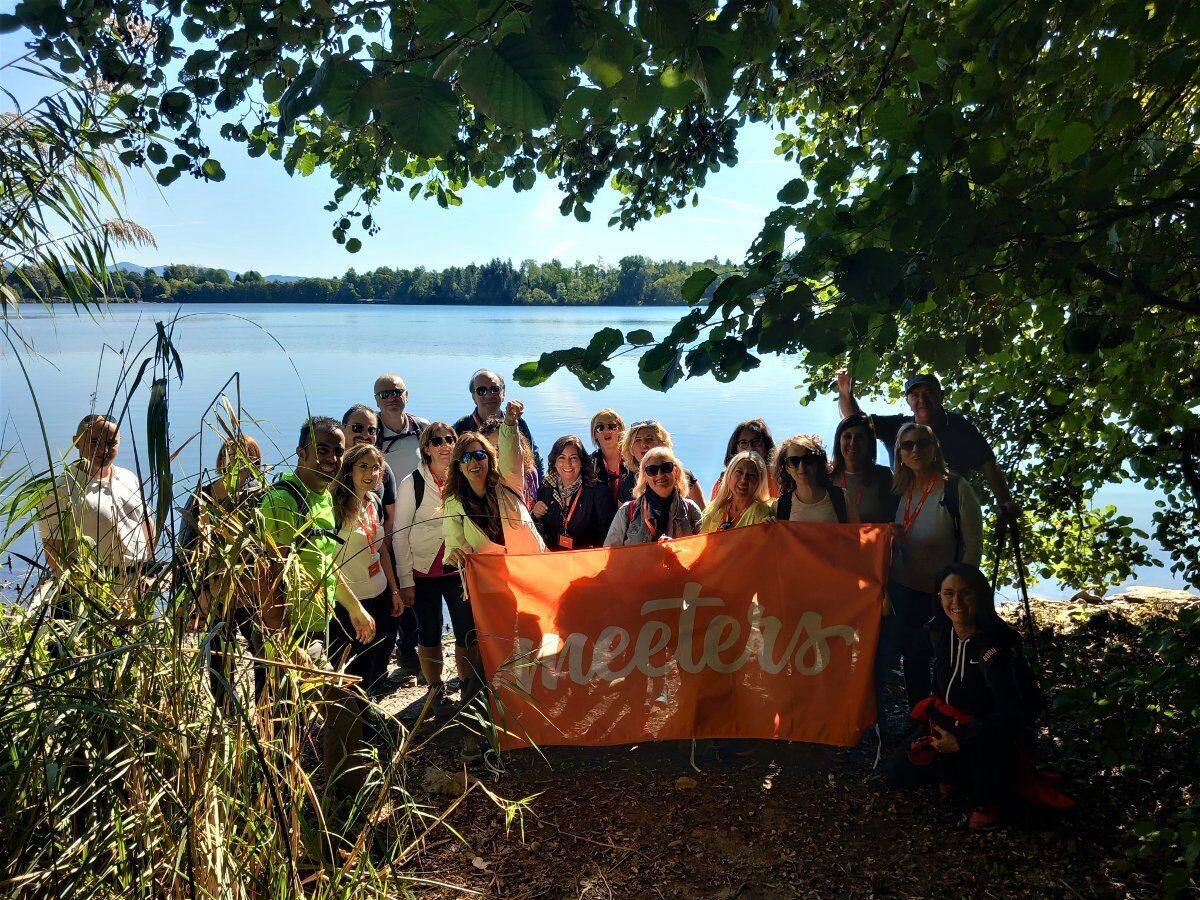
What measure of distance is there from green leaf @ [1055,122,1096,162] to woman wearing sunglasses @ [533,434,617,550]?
3551 millimetres

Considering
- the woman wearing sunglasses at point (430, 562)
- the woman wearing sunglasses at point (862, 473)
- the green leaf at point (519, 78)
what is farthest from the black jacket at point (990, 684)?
the green leaf at point (519, 78)

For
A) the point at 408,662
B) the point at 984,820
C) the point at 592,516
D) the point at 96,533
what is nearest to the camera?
the point at 96,533

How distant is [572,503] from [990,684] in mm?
Answer: 2678

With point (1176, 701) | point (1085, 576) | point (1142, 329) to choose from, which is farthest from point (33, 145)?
point (1085, 576)

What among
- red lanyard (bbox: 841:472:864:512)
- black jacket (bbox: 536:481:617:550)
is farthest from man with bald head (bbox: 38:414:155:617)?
red lanyard (bbox: 841:472:864:512)

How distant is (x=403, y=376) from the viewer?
17750 millimetres

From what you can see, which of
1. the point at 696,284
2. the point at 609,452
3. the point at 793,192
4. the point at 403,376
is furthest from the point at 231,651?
the point at 403,376

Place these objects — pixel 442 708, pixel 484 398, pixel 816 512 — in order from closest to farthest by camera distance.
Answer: pixel 816 512 → pixel 442 708 → pixel 484 398

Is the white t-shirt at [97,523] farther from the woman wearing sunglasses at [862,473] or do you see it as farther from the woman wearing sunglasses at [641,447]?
the woman wearing sunglasses at [862,473]

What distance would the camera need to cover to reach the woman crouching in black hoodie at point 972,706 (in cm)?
374

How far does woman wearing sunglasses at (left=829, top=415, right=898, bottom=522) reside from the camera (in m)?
4.68

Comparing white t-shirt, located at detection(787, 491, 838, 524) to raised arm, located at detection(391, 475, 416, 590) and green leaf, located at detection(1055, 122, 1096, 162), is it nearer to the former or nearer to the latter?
raised arm, located at detection(391, 475, 416, 590)

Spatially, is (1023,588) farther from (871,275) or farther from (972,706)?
(871,275)

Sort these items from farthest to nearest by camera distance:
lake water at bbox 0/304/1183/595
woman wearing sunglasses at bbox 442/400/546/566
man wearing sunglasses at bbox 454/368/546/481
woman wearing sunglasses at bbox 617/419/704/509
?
lake water at bbox 0/304/1183/595 < man wearing sunglasses at bbox 454/368/546/481 < woman wearing sunglasses at bbox 617/419/704/509 < woman wearing sunglasses at bbox 442/400/546/566
